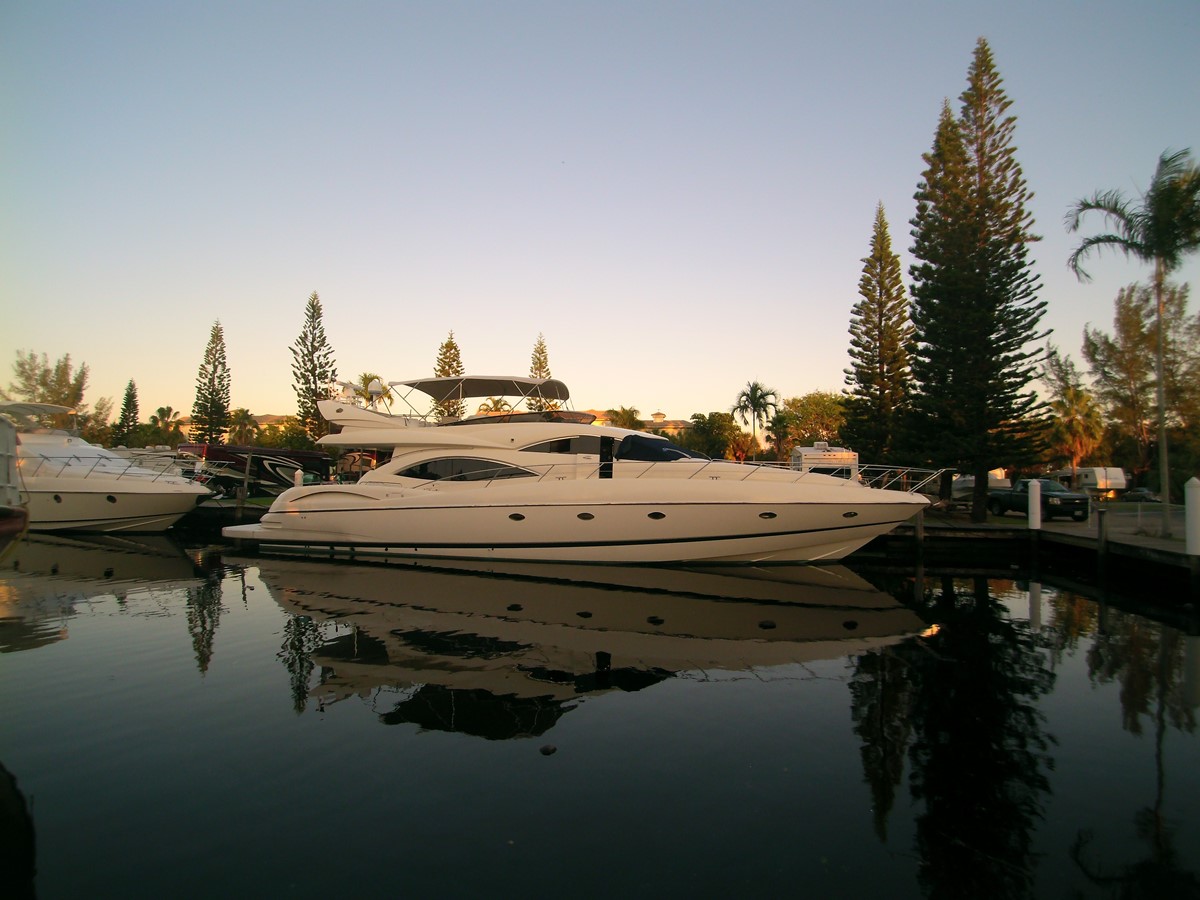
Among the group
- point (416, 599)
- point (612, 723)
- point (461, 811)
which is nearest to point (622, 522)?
point (416, 599)

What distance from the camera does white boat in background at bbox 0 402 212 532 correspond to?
19.1 m

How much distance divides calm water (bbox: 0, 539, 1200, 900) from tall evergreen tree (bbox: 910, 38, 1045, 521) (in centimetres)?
1302

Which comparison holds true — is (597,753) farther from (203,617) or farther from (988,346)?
(988,346)

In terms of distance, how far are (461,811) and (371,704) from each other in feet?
7.02

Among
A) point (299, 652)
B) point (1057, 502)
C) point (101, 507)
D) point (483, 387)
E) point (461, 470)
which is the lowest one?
point (299, 652)

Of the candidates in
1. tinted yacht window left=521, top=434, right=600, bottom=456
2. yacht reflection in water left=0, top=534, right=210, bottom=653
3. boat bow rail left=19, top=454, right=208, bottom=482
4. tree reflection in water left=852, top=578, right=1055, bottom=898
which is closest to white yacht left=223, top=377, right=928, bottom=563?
tinted yacht window left=521, top=434, right=600, bottom=456

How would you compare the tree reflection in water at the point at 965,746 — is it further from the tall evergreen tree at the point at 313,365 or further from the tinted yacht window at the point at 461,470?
the tall evergreen tree at the point at 313,365

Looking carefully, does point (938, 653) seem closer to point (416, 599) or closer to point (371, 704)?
point (371, 704)

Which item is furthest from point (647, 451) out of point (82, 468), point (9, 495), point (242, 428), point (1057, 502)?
point (242, 428)

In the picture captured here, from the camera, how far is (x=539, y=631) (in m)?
8.15

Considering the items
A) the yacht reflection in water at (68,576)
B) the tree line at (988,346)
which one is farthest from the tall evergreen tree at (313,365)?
the yacht reflection in water at (68,576)

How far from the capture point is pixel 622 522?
11.8 meters

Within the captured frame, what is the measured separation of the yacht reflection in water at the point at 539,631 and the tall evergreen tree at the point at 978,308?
36.6 ft

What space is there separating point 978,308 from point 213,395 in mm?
46600
